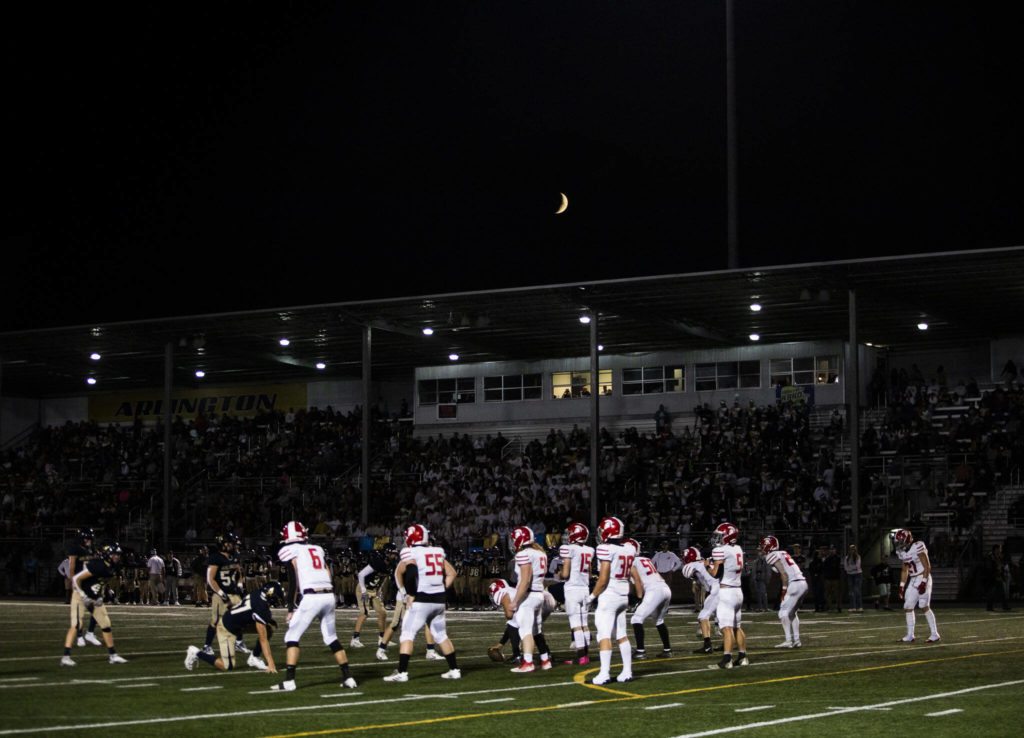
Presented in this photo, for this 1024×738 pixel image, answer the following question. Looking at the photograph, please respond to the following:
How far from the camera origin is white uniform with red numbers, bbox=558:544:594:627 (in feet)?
59.3

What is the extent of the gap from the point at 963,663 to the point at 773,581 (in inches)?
847

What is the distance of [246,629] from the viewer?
17625 mm

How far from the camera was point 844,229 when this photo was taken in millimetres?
36531

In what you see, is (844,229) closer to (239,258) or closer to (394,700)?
(239,258)

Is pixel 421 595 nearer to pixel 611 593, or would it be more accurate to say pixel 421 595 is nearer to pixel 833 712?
pixel 611 593

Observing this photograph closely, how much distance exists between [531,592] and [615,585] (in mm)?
2013

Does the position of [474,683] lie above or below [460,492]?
below

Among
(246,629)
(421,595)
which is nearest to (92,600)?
(246,629)

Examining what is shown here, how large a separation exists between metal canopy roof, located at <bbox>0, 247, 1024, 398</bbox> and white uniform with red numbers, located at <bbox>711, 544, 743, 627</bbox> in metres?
19.0

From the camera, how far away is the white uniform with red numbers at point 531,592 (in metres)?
17.5

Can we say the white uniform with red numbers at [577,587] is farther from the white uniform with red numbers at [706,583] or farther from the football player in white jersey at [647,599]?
the white uniform with red numbers at [706,583]

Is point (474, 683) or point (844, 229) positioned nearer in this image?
point (474, 683)

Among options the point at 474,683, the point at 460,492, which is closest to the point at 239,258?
the point at 460,492

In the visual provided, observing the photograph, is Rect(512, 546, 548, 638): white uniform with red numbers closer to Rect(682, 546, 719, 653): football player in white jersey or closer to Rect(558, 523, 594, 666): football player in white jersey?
Rect(558, 523, 594, 666): football player in white jersey
